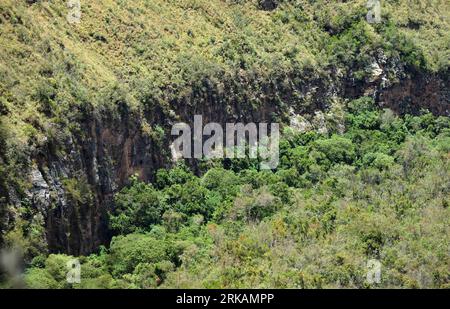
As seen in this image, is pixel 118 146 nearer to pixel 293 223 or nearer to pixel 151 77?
pixel 151 77

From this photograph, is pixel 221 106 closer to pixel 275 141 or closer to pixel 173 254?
pixel 275 141

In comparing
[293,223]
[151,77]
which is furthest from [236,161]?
[293,223]

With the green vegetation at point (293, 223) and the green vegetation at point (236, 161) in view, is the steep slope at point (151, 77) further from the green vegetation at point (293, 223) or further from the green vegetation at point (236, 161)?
the green vegetation at point (293, 223)

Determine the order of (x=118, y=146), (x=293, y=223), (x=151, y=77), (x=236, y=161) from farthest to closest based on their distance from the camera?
(x=236, y=161), (x=151, y=77), (x=118, y=146), (x=293, y=223)

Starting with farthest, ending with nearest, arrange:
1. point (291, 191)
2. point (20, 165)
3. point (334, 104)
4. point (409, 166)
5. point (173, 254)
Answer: point (334, 104) < point (409, 166) < point (291, 191) < point (173, 254) < point (20, 165)

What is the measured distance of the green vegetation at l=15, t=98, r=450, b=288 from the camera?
55875 millimetres

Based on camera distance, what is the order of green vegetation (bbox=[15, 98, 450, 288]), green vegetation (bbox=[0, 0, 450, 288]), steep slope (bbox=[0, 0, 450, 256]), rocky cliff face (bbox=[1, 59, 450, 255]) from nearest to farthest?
Result: green vegetation (bbox=[15, 98, 450, 288]) → green vegetation (bbox=[0, 0, 450, 288]) → rocky cliff face (bbox=[1, 59, 450, 255]) → steep slope (bbox=[0, 0, 450, 256])

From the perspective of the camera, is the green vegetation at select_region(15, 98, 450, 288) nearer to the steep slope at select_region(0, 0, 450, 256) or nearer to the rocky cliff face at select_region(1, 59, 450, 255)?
the rocky cliff face at select_region(1, 59, 450, 255)

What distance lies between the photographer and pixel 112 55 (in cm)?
7394

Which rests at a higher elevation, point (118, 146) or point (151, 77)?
point (151, 77)

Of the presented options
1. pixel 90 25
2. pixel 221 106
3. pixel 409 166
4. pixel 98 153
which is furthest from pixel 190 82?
pixel 409 166

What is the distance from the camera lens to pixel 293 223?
63438mm

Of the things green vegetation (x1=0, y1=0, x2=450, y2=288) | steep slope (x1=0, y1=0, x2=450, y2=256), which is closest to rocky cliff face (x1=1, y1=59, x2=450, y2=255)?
steep slope (x1=0, y1=0, x2=450, y2=256)

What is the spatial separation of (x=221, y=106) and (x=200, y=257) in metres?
21.3
